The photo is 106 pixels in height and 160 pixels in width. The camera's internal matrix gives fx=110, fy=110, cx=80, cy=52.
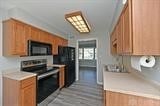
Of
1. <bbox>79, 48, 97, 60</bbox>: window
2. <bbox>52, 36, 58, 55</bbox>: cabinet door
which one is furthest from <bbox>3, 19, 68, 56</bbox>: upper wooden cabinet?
<bbox>79, 48, 97, 60</bbox>: window

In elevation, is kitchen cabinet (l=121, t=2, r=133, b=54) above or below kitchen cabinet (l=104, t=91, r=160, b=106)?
above

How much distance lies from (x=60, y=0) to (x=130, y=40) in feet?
4.86

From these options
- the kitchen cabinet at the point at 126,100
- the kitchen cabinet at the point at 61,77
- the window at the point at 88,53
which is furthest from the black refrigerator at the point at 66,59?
the window at the point at 88,53

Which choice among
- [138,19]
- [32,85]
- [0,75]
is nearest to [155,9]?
[138,19]

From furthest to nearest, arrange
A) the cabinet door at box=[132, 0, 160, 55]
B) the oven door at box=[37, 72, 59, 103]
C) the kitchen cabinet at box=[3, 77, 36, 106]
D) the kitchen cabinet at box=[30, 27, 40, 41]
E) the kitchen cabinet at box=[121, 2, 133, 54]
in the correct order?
1. the kitchen cabinet at box=[30, 27, 40, 41]
2. the oven door at box=[37, 72, 59, 103]
3. the kitchen cabinet at box=[3, 77, 36, 106]
4. the kitchen cabinet at box=[121, 2, 133, 54]
5. the cabinet door at box=[132, 0, 160, 55]

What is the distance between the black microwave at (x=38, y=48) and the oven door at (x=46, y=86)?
Answer: 2.22 ft

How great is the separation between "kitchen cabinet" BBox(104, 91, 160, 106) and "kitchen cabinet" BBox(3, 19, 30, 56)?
2.02 m

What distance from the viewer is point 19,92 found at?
6.56ft

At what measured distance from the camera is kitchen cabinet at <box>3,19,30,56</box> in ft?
7.42

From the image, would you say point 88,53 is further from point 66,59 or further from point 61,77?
point 61,77

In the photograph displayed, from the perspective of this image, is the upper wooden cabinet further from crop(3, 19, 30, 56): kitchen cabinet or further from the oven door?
the oven door

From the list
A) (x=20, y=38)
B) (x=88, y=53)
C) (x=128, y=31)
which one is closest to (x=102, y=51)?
(x=20, y=38)

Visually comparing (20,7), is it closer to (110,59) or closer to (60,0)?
(60,0)

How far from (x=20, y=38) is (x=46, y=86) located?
135 centimetres
